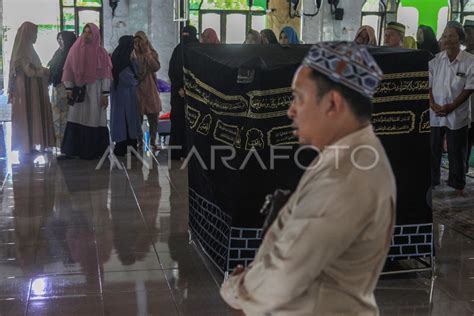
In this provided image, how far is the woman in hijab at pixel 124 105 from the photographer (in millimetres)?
8352

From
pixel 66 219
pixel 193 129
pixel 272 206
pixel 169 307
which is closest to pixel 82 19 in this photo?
pixel 66 219

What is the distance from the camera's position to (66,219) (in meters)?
5.54

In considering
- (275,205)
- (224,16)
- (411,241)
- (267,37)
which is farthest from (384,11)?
(275,205)

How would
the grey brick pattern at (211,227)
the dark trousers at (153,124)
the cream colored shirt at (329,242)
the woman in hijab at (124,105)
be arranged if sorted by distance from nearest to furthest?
the cream colored shirt at (329,242)
the grey brick pattern at (211,227)
the woman in hijab at (124,105)
the dark trousers at (153,124)

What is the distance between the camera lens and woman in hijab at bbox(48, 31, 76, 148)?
8305 mm

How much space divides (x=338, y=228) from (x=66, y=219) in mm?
4388

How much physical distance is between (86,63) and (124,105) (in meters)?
0.76

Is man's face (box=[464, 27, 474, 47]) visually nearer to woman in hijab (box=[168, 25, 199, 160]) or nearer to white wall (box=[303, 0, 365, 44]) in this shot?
woman in hijab (box=[168, 25, 199, 160])

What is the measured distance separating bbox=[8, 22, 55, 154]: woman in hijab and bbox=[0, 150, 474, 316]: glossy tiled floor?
5.08 feet

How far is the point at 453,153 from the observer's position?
21.9 feet

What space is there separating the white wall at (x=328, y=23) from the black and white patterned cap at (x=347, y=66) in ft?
39.8

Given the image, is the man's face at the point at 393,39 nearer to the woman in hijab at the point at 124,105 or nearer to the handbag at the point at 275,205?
the woman in hijab at the point at 124,105

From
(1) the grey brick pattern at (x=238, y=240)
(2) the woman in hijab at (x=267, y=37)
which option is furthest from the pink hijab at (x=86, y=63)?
(1) the grey brick pattern at (x=238, y=240)

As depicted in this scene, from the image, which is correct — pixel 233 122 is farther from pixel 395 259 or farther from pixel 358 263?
pixel 358 263
